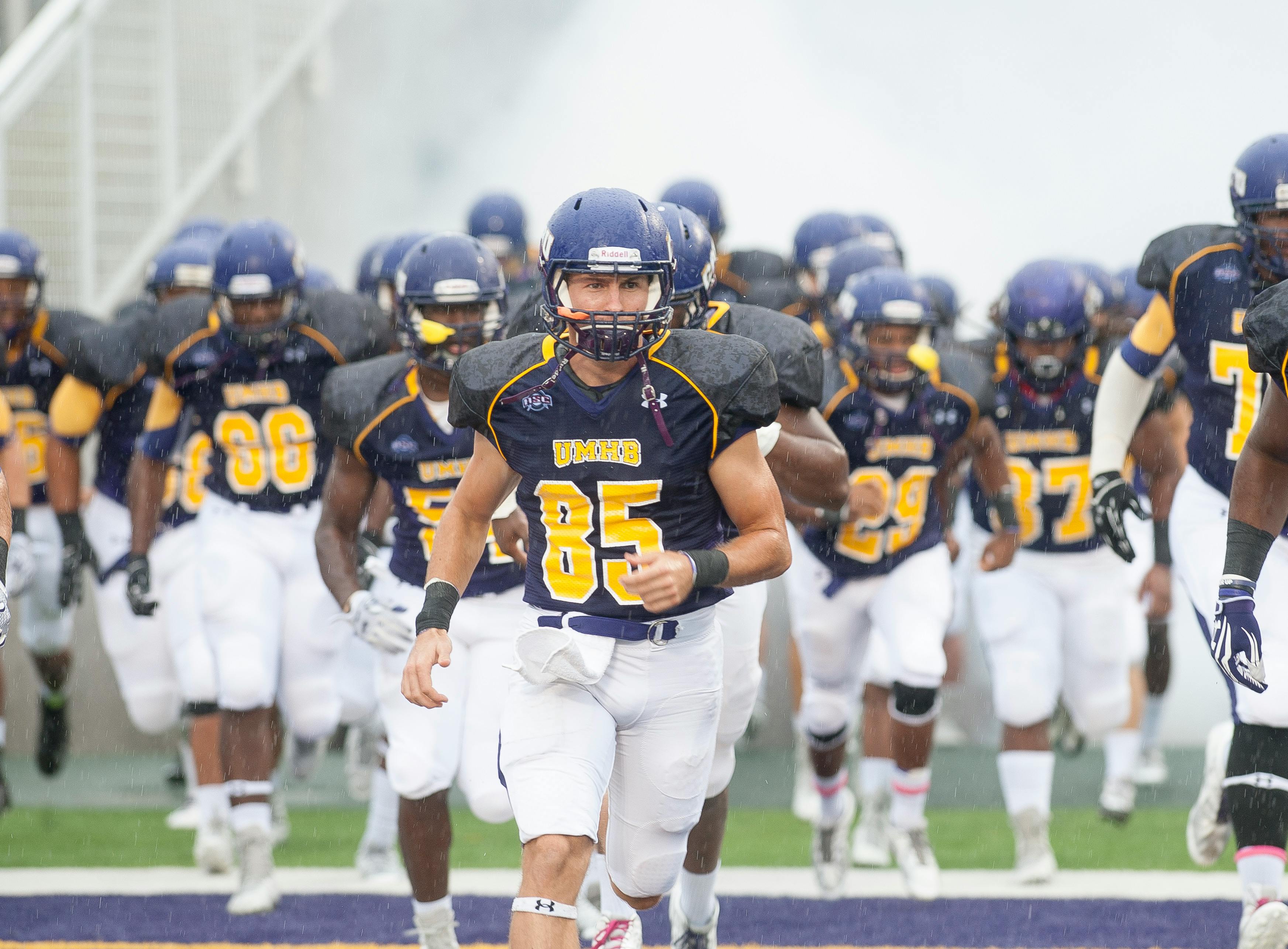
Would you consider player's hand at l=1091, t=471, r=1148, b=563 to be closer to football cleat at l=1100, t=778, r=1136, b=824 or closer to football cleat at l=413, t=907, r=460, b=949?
football cleat at l=413, t=907, r=460, b=949

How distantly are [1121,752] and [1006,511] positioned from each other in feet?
4.43

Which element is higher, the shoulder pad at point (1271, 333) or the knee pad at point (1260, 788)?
the shoulder pad at point (1271, 333)

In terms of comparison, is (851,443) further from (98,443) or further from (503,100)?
(503,100)

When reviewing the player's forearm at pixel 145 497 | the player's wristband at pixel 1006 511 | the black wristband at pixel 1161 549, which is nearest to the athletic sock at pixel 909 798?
the player's wristband at pixel 1006 511

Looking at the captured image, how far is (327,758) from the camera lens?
8.06 meters

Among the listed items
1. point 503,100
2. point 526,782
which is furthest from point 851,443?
point 503,100

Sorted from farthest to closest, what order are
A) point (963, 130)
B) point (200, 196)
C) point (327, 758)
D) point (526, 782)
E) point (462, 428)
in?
point (963, 130) < point (200, 196) < point (327, 758) < point (462, 428) < point (526, 782)

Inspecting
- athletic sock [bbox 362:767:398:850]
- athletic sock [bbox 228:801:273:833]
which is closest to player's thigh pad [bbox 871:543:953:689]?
athletic sock [bbox 362:767:398:850]

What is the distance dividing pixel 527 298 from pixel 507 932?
1648 mm

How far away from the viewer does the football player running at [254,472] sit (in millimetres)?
5215

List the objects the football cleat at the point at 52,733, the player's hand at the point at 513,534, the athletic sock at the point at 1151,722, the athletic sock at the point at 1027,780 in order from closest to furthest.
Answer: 1. the player's hand at the point at 513,534
2. the athletic sock at the point at 1027,780
3. the football cleat at the point at 52,733
4. the athletic sock at the point at 1151,722

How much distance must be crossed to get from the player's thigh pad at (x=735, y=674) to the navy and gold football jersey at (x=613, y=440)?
726 mm

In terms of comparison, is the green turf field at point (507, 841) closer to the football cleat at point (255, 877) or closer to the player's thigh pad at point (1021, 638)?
the player's thigh pad at point (1021, 638)

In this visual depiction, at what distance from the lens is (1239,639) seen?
3564mm
